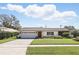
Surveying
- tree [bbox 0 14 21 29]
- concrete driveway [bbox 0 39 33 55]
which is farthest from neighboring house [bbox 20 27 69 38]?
concrete driveway [bbox 0 39 33 55]

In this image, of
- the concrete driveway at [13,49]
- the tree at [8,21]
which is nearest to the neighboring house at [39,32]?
the tree at [8,21]

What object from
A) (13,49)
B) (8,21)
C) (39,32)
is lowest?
(13,49)

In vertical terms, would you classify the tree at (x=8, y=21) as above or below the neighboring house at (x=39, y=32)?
above

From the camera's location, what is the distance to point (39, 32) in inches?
1501

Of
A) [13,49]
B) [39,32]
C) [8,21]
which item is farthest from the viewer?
[8,21]

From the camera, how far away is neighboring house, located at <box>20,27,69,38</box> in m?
35.7

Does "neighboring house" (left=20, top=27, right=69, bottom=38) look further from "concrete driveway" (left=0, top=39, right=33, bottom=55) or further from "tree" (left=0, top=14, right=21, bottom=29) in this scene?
"concrete driveway" (left=0, top=39, right=33, bottom=55)

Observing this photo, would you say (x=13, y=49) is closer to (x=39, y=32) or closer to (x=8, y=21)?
(x=39, y=32)

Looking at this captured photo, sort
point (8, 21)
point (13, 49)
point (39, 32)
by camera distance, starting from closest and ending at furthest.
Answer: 1. point (13, 49)
2. point (39, 32)
3. point (8, 21)

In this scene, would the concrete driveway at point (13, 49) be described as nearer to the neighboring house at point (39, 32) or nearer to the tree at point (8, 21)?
the neighboring house at point (39, 32)

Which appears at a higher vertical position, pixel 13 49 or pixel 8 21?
pixel 8 21

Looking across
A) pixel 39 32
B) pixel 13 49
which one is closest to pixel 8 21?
pixel 39 32

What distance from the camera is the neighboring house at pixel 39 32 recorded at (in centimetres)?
3572
